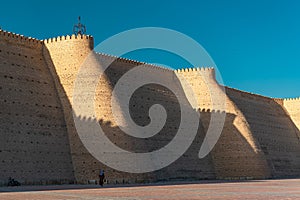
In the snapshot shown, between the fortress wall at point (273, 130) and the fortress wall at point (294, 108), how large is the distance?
1.48 ft

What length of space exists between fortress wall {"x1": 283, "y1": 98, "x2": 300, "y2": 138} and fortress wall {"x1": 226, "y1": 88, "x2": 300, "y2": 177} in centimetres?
45

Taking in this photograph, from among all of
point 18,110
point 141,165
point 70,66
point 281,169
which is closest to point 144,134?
point 141,165

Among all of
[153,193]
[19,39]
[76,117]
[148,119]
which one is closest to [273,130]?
[148,119]

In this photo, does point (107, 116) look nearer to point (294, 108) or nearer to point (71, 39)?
point (71, 39)

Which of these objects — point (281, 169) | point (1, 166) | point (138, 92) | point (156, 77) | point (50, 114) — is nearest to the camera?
point (1, 166)

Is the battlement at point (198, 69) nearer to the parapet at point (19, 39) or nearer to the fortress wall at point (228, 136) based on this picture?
the fortress wall at point (228, 136)

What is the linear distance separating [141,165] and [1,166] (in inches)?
370

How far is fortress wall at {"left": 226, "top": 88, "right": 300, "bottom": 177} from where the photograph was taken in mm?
48688

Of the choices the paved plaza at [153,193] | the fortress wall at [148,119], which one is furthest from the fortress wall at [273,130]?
the paved plaza at [153,193]

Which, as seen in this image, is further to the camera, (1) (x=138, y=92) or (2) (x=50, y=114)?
(1) (x=138, y=92)

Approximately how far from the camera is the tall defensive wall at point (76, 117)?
29.5m

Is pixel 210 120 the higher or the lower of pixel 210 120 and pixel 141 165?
the higher

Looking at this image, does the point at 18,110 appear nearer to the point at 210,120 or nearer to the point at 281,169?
the point at 210,120

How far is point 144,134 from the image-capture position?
36250 millimetres
